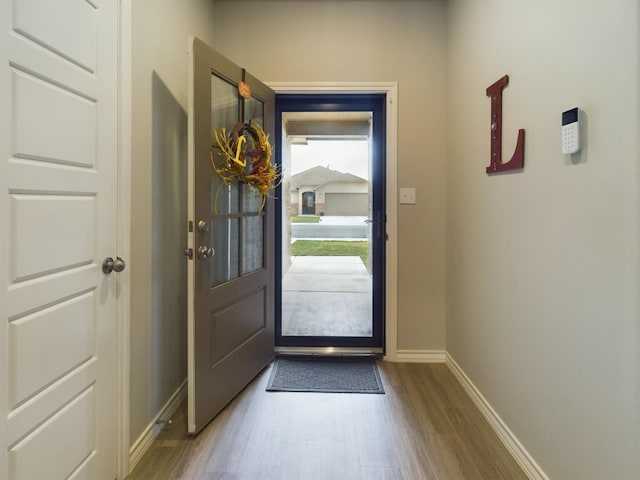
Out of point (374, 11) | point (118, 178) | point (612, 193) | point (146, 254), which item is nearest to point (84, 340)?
point (146, 254)

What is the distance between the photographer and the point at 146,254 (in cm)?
172

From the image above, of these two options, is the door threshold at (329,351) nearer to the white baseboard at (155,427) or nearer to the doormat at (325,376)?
the doormat at (325,376)

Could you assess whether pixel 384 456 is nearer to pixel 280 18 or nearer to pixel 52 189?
pixel 52 189

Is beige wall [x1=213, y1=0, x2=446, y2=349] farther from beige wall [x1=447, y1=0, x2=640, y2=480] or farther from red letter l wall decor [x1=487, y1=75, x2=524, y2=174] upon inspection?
red letter l wall decor [x1=487, y1=75, x2=524, y2=174]

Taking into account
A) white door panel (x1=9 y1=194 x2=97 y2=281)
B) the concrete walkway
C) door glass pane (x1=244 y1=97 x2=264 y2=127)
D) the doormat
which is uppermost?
door glass pane (x1=244 y1=97 x2=264 y2=127)

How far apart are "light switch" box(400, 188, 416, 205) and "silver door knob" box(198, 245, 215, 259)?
58.1 inches

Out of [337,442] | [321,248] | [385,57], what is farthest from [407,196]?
[321,248]

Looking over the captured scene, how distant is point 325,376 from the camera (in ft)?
8.21

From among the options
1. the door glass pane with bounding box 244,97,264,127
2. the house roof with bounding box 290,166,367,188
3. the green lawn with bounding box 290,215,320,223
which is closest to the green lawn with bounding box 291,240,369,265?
the green lawn with bounding box 290,215,320,223

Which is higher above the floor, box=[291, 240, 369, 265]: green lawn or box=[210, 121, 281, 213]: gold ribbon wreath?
box=[210, 121, 281, 213]: gold ribbon wreath

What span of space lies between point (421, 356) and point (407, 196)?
3.96 feet

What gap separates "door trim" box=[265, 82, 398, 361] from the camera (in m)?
2.69

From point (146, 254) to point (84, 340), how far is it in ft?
1.65

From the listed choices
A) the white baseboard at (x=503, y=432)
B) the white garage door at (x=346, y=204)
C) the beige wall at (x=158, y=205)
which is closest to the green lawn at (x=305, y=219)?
the white garage door at (x=346, y=204)
